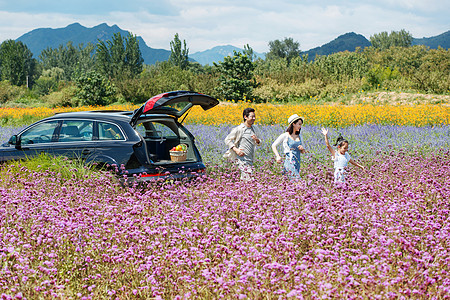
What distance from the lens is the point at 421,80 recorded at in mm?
28922

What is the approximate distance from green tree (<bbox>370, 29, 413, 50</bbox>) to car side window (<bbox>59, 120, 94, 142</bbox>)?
127035mm

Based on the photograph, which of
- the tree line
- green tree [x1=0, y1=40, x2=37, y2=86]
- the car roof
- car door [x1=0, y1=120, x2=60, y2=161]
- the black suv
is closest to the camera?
the black suv

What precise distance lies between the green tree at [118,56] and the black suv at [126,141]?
5056cm

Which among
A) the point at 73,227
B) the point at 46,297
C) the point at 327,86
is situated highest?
the point at 327,86

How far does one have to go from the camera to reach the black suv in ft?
21.7

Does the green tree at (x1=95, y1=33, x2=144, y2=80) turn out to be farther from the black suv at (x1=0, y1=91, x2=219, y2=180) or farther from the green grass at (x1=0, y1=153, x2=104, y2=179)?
the green grass at (x1=0, y1=153, x2=104, y2=179)

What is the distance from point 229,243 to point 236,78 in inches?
1282

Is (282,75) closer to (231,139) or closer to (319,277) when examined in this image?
(231,139)

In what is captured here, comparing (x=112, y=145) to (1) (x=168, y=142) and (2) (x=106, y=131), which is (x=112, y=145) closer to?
(2) (x=106, y=131)

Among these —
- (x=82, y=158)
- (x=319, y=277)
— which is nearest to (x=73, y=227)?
(x=319, y=277)

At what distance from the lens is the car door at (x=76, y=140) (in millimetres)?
7012

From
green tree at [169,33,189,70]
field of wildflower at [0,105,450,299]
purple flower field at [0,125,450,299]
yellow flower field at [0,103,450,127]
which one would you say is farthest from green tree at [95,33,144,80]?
purple flower field at [0,125,450,299]

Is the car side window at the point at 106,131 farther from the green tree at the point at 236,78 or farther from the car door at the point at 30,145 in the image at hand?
the green tree at the point at 236,78

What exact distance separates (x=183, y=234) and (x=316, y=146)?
5895mm
